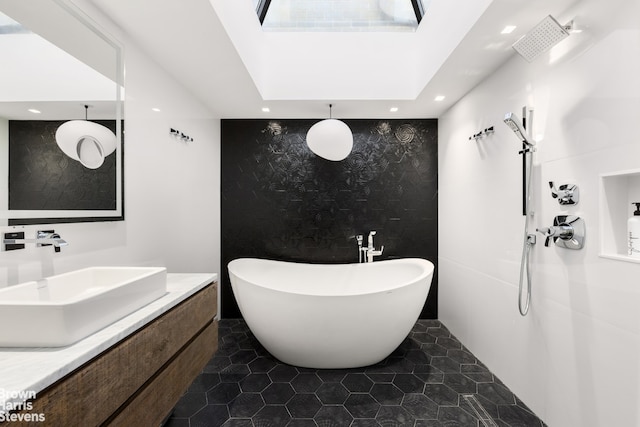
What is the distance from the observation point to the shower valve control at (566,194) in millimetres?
1485

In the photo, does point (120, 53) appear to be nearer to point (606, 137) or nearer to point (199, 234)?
point (199, 234)

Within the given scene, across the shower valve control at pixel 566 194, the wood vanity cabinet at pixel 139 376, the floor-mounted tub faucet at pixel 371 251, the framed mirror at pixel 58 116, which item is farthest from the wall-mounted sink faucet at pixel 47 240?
the floor-mounted tub faucet at pixel 371 251

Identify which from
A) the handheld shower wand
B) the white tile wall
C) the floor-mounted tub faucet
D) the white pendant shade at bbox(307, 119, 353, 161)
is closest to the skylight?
the white pendant shade at bbox(307, 119, 353, 161)

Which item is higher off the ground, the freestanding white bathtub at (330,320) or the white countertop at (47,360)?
the white countertop at (47,360)

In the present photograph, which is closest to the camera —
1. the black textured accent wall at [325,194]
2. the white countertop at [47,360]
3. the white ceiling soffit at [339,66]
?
the white countertop at [47,360]

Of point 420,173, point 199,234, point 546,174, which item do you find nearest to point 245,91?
point 199,234

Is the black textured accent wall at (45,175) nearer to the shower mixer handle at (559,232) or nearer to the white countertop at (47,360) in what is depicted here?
the white countertop at (47,360)

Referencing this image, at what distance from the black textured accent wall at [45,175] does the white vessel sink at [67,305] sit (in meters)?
0.34

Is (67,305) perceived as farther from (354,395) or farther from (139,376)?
(354,395)

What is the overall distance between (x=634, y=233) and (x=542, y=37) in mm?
1033

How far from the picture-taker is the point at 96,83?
1.53m

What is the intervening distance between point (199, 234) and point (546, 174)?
9.15 ft

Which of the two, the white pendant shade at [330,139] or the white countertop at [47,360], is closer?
the white countertop at [47,360]

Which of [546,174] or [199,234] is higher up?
[546,174]
